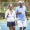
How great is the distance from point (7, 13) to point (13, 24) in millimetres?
167

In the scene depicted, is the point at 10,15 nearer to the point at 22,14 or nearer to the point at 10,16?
the point at 10,16

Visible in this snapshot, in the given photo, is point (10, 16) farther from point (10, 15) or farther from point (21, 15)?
point (21, 15)

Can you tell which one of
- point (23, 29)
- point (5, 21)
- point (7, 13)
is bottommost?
point (23, 29)

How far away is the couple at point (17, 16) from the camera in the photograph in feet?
3.82

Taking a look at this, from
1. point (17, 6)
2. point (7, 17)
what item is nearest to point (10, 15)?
point (7, 17)

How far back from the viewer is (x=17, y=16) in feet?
3.84

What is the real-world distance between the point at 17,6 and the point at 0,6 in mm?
229

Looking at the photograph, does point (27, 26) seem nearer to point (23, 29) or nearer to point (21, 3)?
point (23, 29)

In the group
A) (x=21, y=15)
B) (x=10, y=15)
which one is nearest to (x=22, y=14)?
(x=21, y=15)

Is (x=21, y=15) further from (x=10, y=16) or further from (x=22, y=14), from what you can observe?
(x=10, y=16)

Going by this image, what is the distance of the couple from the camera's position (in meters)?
1.16

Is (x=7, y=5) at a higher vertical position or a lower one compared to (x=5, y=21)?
higher

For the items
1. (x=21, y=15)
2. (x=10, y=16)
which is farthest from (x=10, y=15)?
(x=21, y=15)

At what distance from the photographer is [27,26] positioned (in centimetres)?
117
